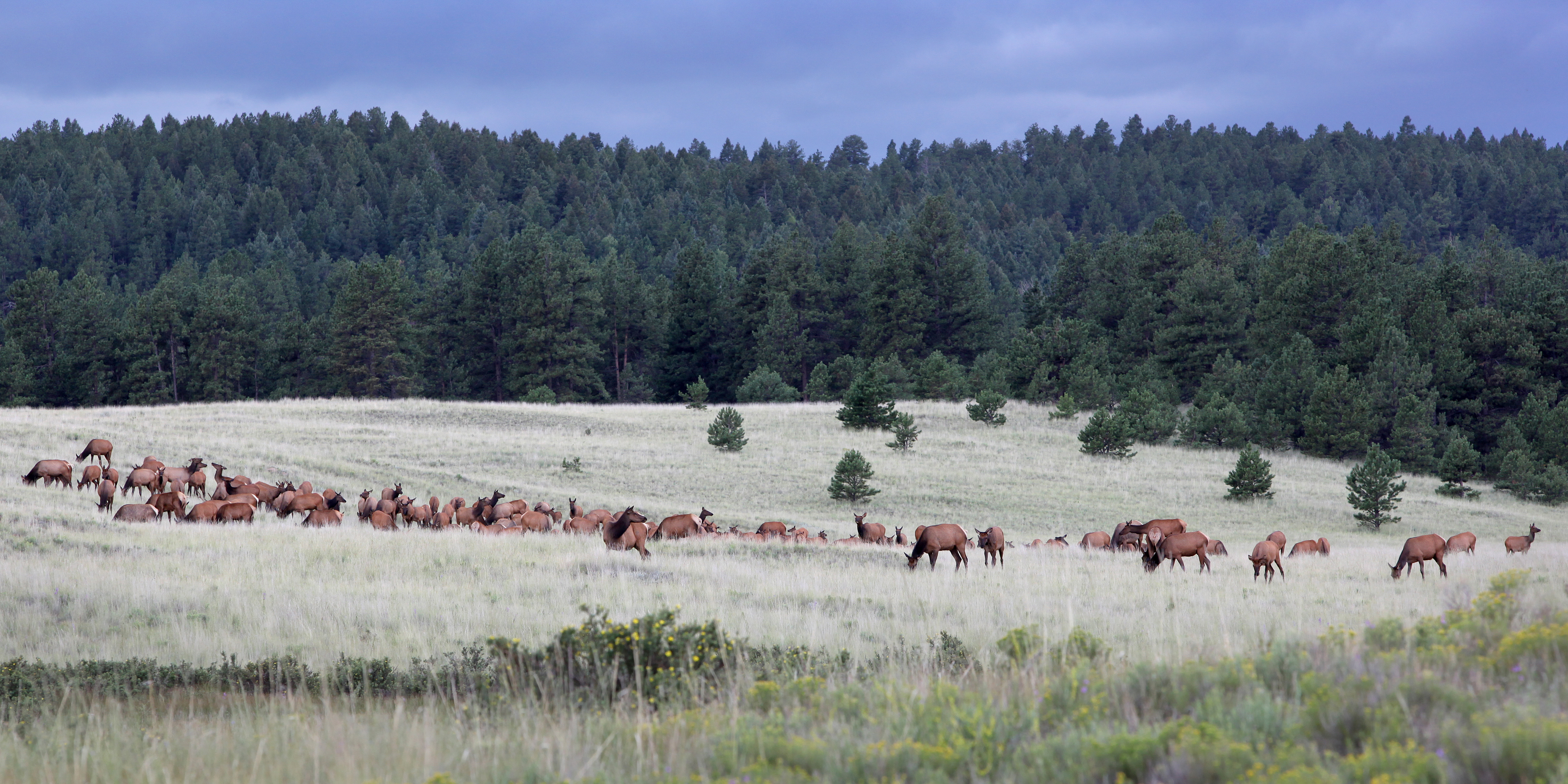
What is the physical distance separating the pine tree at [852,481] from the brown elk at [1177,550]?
15.5m

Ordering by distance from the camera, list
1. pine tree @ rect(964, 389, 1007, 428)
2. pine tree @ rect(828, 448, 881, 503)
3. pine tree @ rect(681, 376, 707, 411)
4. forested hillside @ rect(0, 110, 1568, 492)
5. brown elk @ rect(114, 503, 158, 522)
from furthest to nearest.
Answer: forested hillside @ rect(0, 110, 1568, 492)
pine tree @ rect(681, 376, 707, 411)
pine tree @ rect(964, 389, 1007, 428)
pine tree @ rect(828, 448, 881, 503)
brown elk @ rect(114, 503, 158, 522)

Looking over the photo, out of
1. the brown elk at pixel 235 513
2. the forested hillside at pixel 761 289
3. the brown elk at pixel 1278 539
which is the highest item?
the forested hillside at pixel 761 289

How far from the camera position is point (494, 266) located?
85.2 metres

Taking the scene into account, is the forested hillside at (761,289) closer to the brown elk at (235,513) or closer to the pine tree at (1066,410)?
the pine tree at (1066,410)

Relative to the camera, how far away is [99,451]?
27.0 meters

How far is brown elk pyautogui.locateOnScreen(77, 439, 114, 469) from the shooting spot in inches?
1047

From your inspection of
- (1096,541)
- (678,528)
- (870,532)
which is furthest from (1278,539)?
(678,528)

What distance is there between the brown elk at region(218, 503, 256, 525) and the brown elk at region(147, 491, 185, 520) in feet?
2.20

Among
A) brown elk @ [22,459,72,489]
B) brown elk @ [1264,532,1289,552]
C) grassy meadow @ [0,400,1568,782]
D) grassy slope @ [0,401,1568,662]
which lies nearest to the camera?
grassy meadow @ [0,400,1568,782]

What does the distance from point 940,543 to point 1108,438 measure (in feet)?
89.4

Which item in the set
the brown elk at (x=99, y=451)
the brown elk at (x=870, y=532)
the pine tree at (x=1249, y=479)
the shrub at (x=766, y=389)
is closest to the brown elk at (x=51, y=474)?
the brown elk at (x=99, y=451)

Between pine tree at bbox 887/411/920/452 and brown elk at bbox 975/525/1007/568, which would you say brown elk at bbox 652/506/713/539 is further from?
pine tree at bbox 887/411/920/452

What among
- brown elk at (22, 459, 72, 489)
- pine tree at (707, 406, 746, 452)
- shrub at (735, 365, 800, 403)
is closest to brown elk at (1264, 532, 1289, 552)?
brown elk at (22, 459, 72, 489)

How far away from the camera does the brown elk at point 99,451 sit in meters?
26.6
